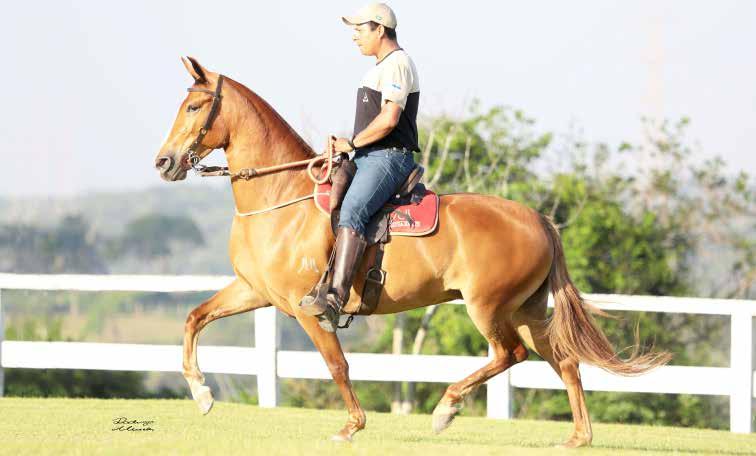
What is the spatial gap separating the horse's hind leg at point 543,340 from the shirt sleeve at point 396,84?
1697mm

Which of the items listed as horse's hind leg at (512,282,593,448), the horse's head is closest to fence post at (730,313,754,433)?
horse's hind leg at (512,282,593,448)

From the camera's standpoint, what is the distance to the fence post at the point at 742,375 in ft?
33.1

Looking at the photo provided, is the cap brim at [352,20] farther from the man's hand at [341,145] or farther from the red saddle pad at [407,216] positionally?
the red saddle pad at [407,216]

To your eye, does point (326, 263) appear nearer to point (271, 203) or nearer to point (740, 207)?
point (271, 203)

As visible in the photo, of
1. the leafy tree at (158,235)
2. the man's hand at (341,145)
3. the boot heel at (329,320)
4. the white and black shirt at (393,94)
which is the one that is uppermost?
Result: the white and black shirt at (393,94)

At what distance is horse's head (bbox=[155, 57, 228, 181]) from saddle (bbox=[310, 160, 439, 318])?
77cm

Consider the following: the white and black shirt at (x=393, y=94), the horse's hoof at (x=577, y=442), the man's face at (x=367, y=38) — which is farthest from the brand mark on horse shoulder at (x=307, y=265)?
the horse's hoof at (x=577, y=442)

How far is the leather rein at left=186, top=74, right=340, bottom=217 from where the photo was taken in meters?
7.13

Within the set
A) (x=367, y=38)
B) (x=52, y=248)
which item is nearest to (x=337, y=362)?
(x=367, y=38)

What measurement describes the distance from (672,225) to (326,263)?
58.4ft

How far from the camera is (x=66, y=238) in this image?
159ft

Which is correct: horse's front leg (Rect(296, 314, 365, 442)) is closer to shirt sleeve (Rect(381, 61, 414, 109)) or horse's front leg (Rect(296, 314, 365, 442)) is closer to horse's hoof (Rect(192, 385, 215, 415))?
horse's hoof (Rect(192, 385, 215, 415))

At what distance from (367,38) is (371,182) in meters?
0.95

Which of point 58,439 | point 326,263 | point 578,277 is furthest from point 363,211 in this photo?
point 578,277
